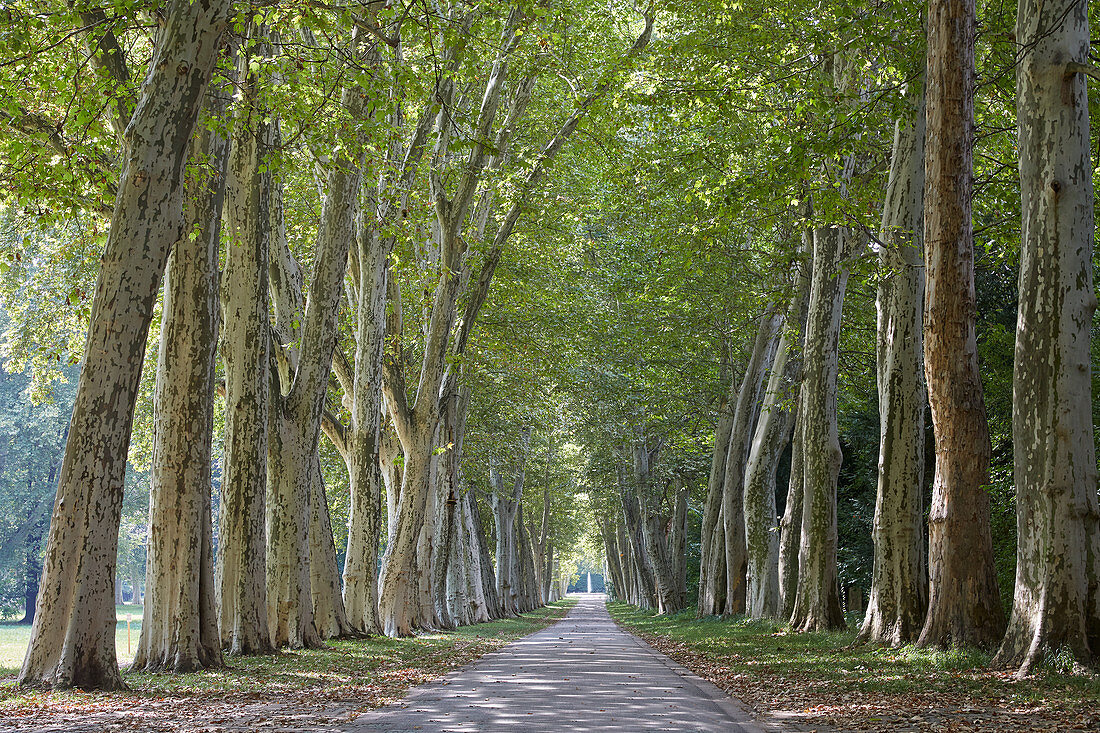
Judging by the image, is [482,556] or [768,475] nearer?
[768,475]

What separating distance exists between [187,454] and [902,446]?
8.96 meters

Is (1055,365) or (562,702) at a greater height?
(1055,365)

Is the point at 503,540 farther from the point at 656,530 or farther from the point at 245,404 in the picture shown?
the point at 245,404

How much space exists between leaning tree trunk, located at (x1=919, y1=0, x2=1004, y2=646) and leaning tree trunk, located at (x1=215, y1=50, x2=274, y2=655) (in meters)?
8.36

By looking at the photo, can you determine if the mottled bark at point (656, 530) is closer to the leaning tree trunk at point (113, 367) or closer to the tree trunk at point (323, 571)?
the tree trunk at point (323, 571)

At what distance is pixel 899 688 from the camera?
8664 millimetres

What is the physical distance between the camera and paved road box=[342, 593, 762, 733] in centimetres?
701

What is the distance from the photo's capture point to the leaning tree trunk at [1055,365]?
860 cm

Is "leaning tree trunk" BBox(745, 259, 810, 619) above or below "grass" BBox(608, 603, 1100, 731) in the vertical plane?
above

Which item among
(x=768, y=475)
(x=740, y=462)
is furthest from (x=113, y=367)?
(x=740, y=462)

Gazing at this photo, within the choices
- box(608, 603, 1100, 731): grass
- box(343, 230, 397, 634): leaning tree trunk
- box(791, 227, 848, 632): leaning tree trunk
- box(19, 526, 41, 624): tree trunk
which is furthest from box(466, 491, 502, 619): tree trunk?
box(19, 526, 41, 624): tree trunk

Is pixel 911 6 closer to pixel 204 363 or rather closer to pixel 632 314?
pixel 204 363

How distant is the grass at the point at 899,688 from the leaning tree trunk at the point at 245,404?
6097mm

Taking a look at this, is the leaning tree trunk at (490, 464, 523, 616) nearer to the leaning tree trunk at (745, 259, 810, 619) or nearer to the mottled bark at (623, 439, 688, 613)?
the mottled bark at (623, 439, 688, 613)
